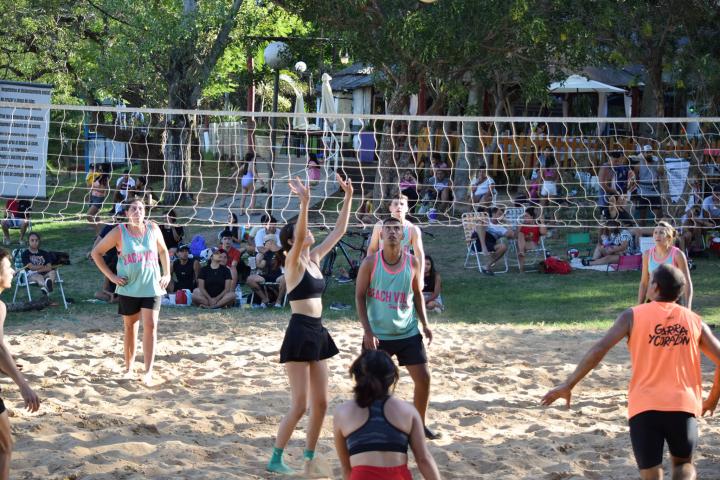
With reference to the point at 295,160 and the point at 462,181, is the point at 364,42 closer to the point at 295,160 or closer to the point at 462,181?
the point at 462,181

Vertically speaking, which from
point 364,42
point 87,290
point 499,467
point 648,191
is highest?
point 364,42

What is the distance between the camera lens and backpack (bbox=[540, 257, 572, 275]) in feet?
45.9

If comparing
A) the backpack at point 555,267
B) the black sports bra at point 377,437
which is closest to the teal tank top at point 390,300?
the black sports bra at point 377,437

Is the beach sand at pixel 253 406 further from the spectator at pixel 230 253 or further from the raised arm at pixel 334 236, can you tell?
the spectator at pixel 230 253

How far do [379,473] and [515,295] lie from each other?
9276 mm

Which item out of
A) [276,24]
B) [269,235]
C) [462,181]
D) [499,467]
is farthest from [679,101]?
[499,467]

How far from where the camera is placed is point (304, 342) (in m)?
5.47

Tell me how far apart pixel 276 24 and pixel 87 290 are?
11.7 m

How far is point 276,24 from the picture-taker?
75.8 feet

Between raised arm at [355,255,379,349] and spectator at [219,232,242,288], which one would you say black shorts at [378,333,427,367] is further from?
spectator at [219,232,242,288]

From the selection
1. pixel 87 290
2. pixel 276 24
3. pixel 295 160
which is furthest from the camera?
pixel 295 160

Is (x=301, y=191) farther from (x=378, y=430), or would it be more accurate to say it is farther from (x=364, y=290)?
(x=378, y=430)

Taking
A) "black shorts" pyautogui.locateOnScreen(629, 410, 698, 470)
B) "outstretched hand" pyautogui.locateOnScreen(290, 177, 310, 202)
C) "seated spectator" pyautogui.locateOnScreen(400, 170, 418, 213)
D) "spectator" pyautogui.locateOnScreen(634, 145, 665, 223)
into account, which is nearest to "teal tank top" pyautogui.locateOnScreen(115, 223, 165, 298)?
"outstretched hand" pyautogui.locateOnScreen(290, 177, 310, 202)

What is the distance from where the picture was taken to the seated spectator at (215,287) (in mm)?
11828
